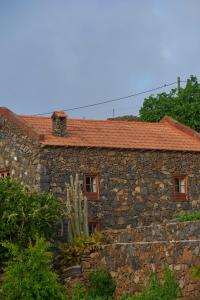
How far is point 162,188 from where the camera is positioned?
30344 millimetres

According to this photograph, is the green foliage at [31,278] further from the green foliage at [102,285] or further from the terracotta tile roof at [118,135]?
the terracotta tile roof at [118,135]

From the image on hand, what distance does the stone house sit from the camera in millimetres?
28109

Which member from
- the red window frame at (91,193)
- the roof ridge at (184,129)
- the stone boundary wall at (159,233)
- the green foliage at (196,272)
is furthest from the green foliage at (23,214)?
the roof ridge at (184,129)

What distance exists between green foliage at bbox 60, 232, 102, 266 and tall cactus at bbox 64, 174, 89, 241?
3.47 ft

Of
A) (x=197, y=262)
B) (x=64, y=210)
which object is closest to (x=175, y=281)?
(x=197, y=262)

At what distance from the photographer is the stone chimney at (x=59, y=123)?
2906cm

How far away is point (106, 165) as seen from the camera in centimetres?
2917

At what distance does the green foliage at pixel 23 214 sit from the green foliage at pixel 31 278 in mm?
3858

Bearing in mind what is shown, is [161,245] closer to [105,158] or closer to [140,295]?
[140,295]

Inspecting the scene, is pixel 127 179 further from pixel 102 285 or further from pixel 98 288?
pixel 98 288

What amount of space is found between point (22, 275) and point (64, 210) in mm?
7240

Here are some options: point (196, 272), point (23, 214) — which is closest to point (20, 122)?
point (23, 214)

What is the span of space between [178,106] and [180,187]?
1115 cm

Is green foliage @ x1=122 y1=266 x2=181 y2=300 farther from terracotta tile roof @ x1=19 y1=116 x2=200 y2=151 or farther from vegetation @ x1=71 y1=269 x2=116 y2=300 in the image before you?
terracotta tile roof @ x1=19 y1=116 x2=200 y2=151
